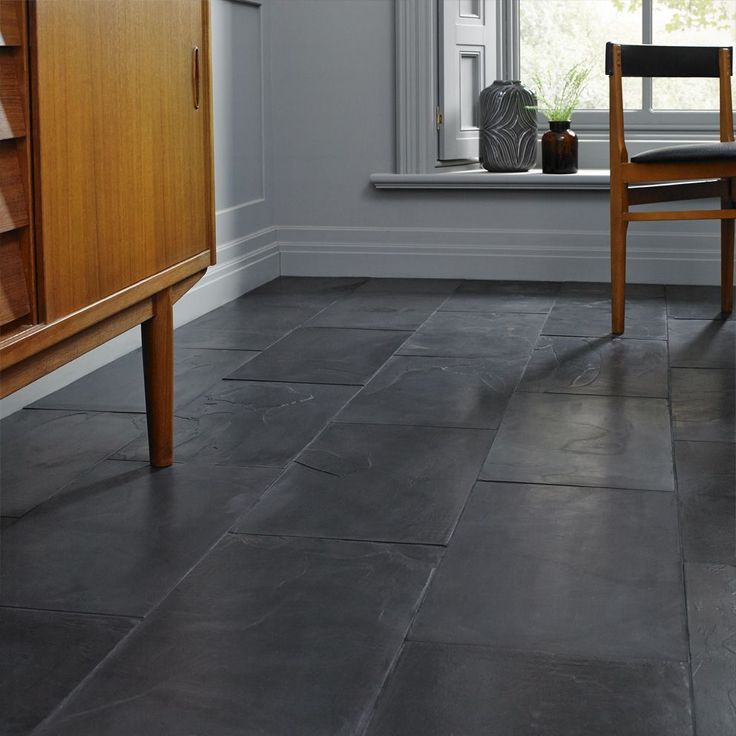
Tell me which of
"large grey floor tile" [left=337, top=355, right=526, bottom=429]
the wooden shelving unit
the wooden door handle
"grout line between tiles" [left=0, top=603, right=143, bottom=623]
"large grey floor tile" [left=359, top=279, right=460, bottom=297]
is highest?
the wooden door handle

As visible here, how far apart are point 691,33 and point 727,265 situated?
Answer: 136cm

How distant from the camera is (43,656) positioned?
Result: 128cm

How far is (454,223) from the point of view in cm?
425

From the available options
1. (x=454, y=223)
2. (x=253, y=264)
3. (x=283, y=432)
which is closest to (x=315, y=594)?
(x=283, y=432)

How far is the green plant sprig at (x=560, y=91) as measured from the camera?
419cm

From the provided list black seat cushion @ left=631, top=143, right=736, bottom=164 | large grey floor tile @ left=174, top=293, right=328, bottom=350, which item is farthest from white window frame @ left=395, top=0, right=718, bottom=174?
black seat cushion @ left=631, top=143, right=736, bottom=164

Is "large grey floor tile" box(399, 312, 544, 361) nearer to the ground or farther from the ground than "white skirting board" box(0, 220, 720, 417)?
nearer to the ground

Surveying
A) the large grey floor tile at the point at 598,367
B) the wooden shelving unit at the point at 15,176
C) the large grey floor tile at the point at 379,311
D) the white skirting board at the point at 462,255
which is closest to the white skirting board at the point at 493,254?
the white skirting board at the point at 462,255

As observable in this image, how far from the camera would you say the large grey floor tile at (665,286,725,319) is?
3.43 m

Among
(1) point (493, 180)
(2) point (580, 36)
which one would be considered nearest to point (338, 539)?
(1) point (493, 180)

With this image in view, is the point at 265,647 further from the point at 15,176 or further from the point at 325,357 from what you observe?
the point at 325,357

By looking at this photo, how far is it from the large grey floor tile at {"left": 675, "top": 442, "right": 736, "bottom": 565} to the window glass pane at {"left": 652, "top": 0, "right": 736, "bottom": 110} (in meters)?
2.59

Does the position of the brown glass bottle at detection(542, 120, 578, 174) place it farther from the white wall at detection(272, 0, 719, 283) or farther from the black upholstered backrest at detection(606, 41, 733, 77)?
the black upholstered backrest at detection(606, 41, 733, 77)

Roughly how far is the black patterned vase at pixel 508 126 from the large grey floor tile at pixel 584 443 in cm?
198
